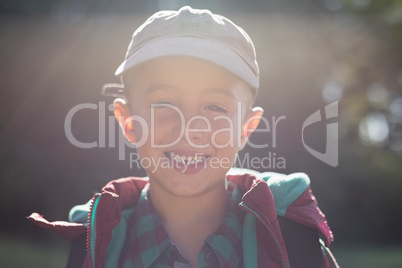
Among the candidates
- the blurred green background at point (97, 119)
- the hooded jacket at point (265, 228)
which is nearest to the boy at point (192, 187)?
the hooded jacket at point (265, 228)

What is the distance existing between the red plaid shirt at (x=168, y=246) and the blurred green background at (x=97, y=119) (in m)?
3.23

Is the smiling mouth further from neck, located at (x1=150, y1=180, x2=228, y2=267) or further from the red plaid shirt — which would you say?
the red plaid shirt

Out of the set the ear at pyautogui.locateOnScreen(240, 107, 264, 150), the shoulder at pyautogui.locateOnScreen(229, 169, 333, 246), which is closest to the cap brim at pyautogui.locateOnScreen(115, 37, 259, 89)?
the ear at pyautogui.locateOnScreen(240, 107, 264, 150)

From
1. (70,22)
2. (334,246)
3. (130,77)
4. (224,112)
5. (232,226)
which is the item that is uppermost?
(70,22)

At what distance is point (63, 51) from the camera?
6449mm

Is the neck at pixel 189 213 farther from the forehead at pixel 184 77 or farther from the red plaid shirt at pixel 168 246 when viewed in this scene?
the forehead at pixel 184 77

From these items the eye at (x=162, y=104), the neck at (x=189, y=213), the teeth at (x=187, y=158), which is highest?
the eye at (x=162, y=104)

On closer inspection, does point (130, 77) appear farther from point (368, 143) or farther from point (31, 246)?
point (368, 143)

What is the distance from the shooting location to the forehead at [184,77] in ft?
6.39

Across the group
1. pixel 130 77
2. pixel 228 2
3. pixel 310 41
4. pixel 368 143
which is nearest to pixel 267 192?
pixel 130 77

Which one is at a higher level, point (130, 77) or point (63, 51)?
point (63, 51)

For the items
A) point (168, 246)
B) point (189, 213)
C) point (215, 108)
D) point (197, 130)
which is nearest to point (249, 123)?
point (215, 108)

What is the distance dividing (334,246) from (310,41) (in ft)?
12.5

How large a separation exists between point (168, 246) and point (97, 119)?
13.2ft
